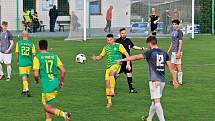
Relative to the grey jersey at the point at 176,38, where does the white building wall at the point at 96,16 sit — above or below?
above

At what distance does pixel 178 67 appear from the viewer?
60.5ft

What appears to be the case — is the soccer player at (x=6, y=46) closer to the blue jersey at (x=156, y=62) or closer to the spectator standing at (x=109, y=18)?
the blue jersey at (x=156, y=62)

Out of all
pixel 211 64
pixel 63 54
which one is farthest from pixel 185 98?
pixel 63 54

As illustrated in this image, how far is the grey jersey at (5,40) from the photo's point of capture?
1908cm

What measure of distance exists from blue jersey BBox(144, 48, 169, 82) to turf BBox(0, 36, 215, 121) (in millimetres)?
1392

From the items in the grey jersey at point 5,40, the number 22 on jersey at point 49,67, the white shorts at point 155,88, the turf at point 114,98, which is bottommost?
the turf at point 114,98

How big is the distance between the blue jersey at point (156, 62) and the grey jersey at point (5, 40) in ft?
27.3

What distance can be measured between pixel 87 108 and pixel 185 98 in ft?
10.0

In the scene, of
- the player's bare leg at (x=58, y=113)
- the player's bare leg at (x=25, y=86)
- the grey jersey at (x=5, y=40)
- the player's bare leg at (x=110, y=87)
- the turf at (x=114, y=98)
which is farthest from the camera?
the grey jersey at (x=5, y=40)

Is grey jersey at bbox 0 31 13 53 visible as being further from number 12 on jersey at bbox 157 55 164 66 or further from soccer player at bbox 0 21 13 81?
number 12 on jersey at bbox 157 55 164 66

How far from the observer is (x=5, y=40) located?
62.8 ft

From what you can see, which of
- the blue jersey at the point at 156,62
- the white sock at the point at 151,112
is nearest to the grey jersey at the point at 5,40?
the white sock at the point at 151,112

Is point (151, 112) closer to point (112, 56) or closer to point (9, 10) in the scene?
point (112, 56)

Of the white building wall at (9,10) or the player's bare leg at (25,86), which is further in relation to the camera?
the white building wall at (9,10)
